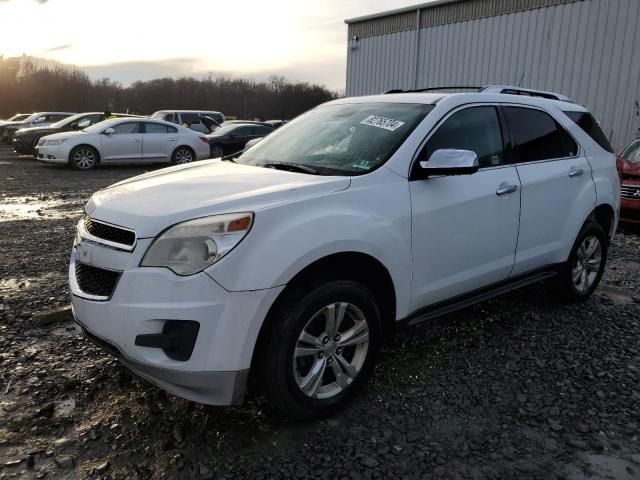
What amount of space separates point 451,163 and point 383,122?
0.63 m

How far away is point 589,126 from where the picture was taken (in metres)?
4.56

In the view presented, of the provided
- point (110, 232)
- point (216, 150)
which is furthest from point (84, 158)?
point (110, 232)

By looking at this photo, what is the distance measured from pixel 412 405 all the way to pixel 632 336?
2.09m

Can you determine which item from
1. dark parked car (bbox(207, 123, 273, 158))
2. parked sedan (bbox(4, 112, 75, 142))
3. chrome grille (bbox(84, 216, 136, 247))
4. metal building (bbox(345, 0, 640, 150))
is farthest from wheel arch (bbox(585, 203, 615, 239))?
parked sedan (bbox(4, 112, 75, 142))

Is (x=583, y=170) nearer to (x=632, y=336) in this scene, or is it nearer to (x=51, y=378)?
(x=632, y=336)

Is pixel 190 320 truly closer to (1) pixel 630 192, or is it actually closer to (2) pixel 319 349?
(2) pixel 319 349

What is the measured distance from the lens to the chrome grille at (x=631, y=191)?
7.75 meters

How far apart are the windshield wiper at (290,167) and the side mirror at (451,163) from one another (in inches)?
26.1

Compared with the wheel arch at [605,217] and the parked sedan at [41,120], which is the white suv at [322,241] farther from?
the parked sedan at [41,120]

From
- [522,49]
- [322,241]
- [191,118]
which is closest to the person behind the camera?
[322,241]

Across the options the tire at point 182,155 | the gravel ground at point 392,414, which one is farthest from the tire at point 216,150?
the gravel ground at point 392,414

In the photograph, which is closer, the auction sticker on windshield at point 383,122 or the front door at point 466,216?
the front door at point 466,216

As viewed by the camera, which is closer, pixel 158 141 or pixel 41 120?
pixel 158 141

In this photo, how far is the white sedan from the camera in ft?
46.4
